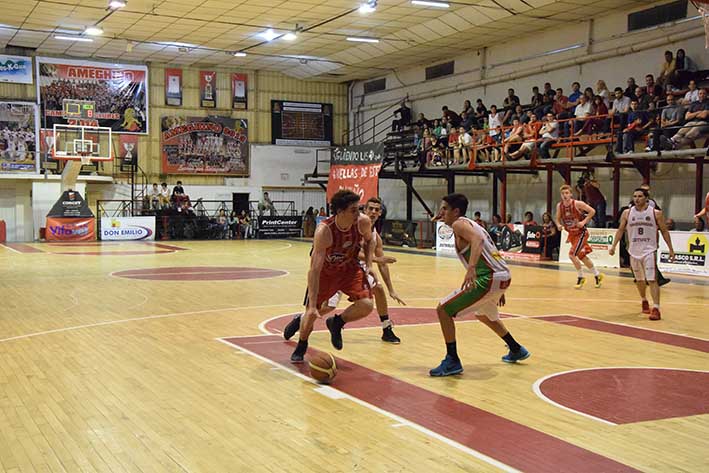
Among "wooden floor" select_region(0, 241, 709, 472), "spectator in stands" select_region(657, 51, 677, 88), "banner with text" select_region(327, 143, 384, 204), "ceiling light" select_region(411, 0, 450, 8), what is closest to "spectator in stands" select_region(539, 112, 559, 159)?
"spectator in stands" select_region(657, 51, 677, 88)

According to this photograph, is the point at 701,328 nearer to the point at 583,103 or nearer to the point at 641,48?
the point at 583,103

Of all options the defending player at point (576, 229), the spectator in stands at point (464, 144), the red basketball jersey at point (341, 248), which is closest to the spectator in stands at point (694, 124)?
the defending player at point (576, 229)

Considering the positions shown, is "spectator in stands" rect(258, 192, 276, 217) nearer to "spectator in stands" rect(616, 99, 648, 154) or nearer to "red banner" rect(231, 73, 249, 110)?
"red banner" rect(231, 73, 249, 110)

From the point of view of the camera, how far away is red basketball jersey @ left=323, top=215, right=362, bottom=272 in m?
7.16

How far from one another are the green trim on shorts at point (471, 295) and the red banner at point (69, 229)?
2457cm

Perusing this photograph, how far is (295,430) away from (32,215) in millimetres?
28763

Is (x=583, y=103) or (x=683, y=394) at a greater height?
(x=583, y=103)

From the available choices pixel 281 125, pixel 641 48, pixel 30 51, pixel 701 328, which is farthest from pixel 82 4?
pixel 701 328

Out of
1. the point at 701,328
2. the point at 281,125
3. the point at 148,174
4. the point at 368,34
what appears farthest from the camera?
the point at 281,125

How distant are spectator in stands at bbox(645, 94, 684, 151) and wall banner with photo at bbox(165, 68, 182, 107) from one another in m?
→ 21.4

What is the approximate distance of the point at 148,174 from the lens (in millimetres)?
33344

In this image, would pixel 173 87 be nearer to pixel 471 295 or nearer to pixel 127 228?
pixel 127 228

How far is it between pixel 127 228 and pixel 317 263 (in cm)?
2414

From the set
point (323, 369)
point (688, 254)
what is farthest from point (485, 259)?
point (688, 254)
